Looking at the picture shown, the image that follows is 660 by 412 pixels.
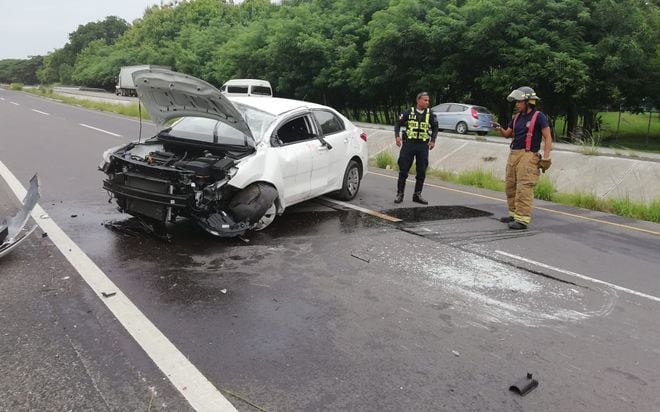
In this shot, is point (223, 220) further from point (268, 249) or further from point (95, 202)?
point (95, 202)

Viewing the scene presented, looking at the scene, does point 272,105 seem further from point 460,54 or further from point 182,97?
point 460,54

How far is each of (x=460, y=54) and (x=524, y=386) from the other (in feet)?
74.2

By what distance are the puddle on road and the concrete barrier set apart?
3406mm

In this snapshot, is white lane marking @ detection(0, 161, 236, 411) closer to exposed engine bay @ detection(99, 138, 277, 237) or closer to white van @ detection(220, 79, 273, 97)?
exposed engine bay @ detection(99, 138, 277, 237)

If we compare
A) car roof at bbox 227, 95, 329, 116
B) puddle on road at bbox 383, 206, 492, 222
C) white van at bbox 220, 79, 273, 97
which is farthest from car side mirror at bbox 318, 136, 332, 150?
white van at bbox 220, 79, 273, 97

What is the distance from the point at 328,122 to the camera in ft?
26.2

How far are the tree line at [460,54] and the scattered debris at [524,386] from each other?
63.7ft

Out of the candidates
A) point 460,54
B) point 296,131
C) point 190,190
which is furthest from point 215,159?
point 460,54

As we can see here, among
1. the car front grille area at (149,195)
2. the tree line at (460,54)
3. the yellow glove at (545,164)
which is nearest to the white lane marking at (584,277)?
the yellow glove at (545,164)

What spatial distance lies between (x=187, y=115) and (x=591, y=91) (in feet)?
65.2

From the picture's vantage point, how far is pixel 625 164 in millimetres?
10867

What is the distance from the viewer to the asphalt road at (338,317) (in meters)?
3.14

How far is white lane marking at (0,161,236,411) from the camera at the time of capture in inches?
118

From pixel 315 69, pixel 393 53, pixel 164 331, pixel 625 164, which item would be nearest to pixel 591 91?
pixel 393 53
